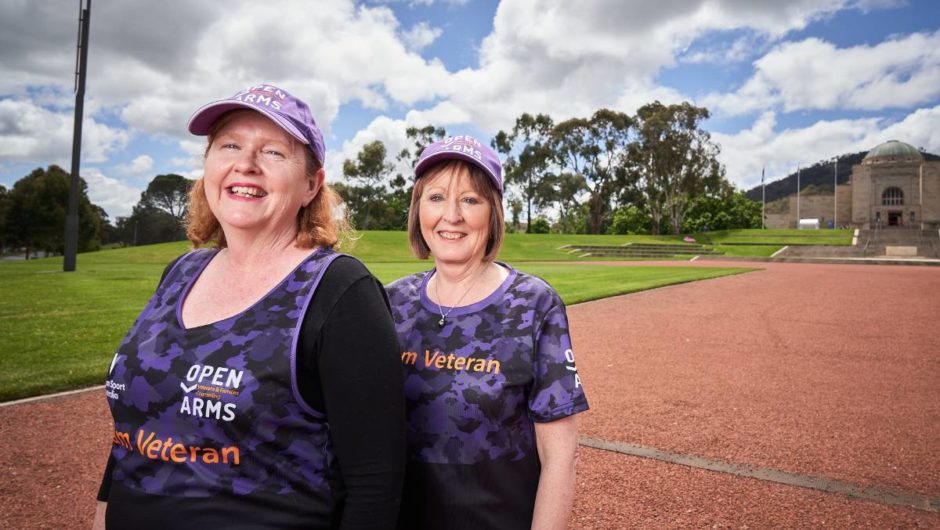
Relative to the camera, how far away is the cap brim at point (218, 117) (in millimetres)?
1664

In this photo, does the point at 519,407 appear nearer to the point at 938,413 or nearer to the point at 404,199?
the point at 938,413

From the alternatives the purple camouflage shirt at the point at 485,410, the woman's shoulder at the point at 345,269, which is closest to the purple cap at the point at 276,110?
the woman's shoulder at the point at 345,269

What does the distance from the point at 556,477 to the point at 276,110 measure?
143 centimetres

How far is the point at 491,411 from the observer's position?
186 cm

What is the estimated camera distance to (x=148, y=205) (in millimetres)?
80875

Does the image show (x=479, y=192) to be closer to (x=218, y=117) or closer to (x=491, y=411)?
(x=491, y=411)

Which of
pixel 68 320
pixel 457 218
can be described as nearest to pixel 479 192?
pixel 457 218

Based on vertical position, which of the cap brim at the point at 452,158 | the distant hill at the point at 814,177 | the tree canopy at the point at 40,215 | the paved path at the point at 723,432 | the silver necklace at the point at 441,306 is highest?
the distant hill at the point at 814,177

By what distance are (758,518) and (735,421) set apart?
6.43ft

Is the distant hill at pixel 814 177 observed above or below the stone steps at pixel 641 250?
above

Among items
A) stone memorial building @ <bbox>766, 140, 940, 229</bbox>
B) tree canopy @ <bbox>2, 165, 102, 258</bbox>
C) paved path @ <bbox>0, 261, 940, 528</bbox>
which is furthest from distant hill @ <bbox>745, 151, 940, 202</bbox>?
paved path @ <bbox>0, 261, 940, 528</bbox>

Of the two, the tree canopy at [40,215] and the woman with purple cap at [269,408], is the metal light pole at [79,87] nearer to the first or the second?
the woman with purple cap at [269,408]

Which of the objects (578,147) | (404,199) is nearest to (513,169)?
(578,147)

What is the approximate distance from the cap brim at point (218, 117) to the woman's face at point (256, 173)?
0.14ft
